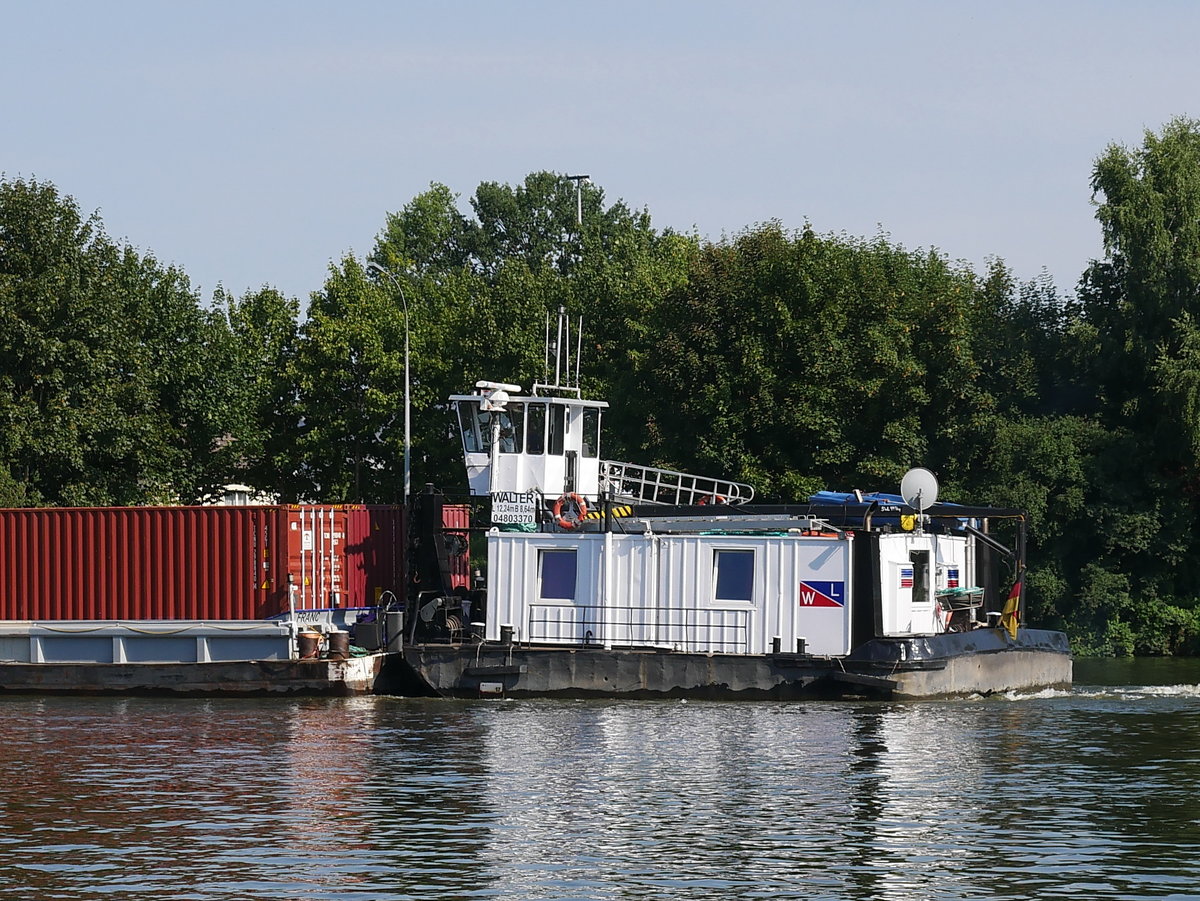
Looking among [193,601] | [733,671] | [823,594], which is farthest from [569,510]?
[193,601]

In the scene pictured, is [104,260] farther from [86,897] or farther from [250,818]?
[86,897]

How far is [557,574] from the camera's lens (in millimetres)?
34125

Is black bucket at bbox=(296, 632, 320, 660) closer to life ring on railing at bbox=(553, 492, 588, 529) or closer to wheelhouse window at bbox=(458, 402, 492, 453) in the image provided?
wheelhouse window at bbox=(458, 402, 492, 453)

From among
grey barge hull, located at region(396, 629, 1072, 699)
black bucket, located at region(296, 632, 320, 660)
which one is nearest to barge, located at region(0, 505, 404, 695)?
black bucket, located at region(296, 632, 320, 660)

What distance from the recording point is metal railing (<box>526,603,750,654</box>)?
108ft

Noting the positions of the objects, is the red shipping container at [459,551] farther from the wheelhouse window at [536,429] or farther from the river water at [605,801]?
the river water at [605,801]

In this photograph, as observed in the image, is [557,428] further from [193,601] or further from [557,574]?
[193,601]

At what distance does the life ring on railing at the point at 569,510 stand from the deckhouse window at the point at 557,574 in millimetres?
819

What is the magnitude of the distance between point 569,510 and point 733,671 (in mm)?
5192

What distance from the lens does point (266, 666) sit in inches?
1344

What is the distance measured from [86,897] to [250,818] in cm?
424

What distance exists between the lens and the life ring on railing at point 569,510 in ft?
114

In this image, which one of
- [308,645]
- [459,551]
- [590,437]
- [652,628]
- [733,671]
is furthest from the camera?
[590,437]

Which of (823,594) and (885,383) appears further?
(885,383)
